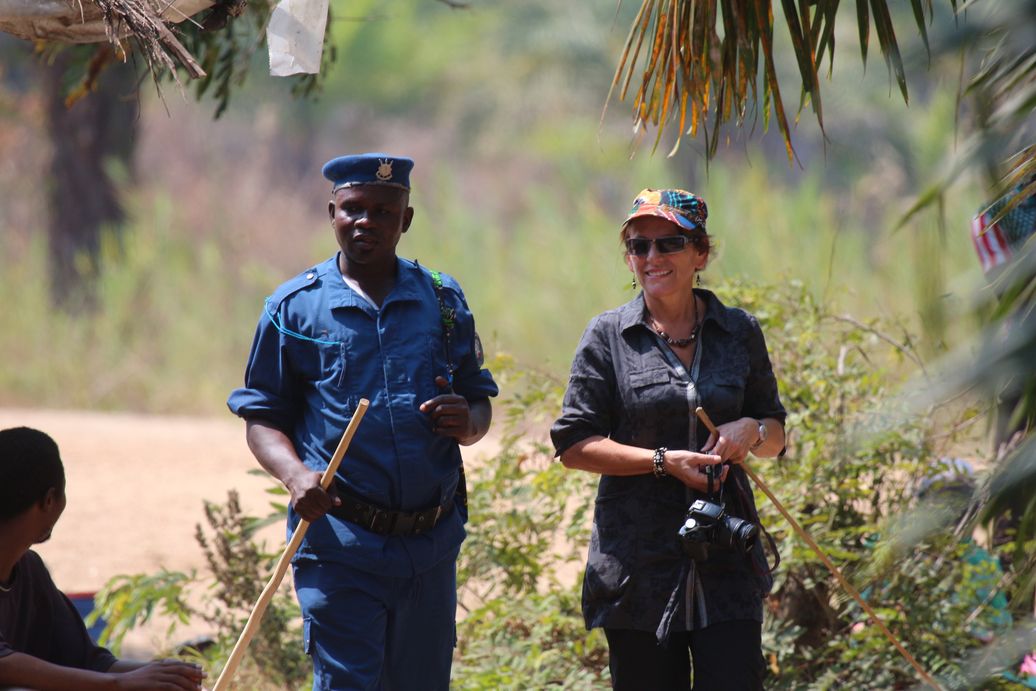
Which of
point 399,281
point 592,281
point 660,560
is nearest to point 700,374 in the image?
point 660,560

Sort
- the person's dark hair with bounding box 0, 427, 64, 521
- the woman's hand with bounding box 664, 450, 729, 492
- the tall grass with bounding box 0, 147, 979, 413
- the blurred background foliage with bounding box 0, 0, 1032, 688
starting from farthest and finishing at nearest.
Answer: the tall grass with bounding box 0, 147, 979, 413 → the blurred background foliage with bounding box 0, 0, 1032, 688 → the woman's hand with bounding box 664, 450, 729, 492 → the person's dark hair with bounding box 0, 427, 64, 521

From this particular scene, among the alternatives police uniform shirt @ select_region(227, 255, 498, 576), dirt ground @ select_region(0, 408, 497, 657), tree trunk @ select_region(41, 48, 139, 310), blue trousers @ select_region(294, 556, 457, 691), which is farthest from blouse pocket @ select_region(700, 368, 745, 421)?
tree trunk @ select_region(41, 48, 139, 310)

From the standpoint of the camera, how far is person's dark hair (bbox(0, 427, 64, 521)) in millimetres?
3414

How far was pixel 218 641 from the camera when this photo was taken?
5715 millimetres

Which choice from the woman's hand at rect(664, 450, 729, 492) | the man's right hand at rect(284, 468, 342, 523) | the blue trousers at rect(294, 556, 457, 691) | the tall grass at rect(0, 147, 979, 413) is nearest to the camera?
the man's right hand at rect(284, 468, 342, 523)

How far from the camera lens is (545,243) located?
55.4 feet

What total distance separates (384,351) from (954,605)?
8.06ft

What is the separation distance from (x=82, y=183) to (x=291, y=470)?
14676mm

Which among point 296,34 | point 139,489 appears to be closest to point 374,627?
point 296,34

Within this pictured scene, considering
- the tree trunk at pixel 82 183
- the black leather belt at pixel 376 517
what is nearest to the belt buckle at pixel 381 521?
the black leather belt at pixel 376 517

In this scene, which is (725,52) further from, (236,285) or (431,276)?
(236,285)

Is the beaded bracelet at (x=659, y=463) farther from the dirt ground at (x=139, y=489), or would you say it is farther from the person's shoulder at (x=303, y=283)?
the dirt ground at (x=139, y=489)

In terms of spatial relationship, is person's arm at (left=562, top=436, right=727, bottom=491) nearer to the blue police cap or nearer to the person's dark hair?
the blue police cap

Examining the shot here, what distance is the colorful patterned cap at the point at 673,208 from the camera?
13.0ft
